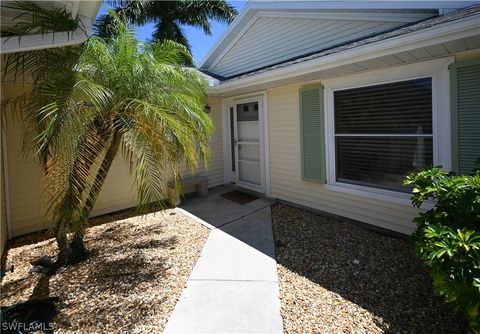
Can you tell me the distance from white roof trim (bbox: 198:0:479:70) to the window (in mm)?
1566

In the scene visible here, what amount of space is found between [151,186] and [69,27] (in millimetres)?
2096

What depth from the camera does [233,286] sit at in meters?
3.31

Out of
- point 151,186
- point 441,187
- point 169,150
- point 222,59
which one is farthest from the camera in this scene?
point 222,59

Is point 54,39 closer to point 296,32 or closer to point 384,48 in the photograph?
point 384,48

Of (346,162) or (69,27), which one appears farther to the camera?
(346,162)

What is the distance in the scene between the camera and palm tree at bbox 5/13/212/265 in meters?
2.86

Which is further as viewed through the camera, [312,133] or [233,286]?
[312,133]

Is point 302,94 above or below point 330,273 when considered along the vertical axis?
above

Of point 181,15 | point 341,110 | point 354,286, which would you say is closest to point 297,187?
point 341,110

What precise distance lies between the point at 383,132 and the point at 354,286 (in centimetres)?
258

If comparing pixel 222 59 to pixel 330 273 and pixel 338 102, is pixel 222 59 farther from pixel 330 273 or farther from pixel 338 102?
pixel 330 273

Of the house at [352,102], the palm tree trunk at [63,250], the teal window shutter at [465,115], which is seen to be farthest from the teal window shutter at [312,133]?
the palm tree trunk at [63,250]

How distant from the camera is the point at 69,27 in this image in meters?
3.27

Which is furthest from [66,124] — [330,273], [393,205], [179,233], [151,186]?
[393,205]
